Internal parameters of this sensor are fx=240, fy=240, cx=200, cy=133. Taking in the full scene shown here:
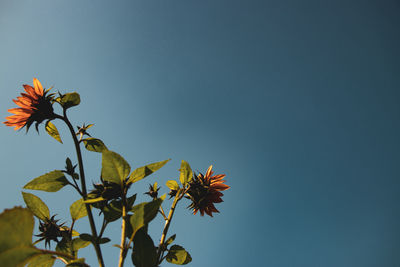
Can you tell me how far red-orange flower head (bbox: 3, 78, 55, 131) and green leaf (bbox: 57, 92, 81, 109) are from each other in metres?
0.07

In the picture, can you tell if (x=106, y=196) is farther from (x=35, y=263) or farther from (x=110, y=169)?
(x=35, y=263)

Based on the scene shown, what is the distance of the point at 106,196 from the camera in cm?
73

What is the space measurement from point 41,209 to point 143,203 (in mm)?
465

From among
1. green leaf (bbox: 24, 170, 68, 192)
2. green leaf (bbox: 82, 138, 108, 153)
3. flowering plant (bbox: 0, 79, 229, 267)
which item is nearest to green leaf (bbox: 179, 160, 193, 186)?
flowering plant (bbox: 0, 79, 229, 267)

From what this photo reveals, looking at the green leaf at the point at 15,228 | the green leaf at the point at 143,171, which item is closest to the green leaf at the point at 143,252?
the green leaf at the point at 143,171

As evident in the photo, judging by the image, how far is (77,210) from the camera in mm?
861

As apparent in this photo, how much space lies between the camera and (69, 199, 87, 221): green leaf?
2.81ft

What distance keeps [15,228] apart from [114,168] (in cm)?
26

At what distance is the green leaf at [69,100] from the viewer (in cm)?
79

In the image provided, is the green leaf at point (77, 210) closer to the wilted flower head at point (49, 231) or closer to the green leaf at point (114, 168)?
the wilted flower head at point (49, 231)

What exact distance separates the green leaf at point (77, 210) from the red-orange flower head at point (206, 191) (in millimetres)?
393

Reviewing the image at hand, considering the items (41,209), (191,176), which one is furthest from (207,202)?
(41,209)

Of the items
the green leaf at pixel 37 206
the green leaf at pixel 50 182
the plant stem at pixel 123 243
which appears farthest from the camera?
the green leaf at pixel 37 206

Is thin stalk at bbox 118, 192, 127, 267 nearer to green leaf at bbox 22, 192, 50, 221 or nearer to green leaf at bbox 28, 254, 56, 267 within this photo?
green leaf at bbox 28, 254, 56, 267
